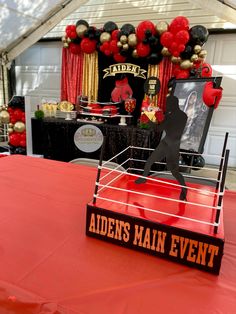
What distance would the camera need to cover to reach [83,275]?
592 millimetres

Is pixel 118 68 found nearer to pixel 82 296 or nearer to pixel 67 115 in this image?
pixel 67 115

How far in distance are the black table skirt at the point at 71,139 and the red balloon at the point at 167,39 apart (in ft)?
4.02

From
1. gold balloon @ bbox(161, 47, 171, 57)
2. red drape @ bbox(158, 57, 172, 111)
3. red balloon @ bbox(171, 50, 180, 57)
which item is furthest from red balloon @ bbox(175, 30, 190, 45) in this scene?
red drape @ bbox(158, 57, 172, 111)

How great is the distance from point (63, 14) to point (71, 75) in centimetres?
102

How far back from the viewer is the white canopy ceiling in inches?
149

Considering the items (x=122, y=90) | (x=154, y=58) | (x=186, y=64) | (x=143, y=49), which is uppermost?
(x=143, y=49)

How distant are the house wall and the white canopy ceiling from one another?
0.30 metres

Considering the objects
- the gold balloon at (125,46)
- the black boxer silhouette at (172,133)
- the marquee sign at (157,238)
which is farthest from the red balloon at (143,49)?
the marquee sign at (157,238)

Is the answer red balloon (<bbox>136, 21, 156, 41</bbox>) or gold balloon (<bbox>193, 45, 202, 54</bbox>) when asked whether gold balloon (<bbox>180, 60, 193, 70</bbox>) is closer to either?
gold balloon (<bbox>193, 45, 202, 54</bbox>)

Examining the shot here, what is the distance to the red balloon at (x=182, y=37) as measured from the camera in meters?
3.29

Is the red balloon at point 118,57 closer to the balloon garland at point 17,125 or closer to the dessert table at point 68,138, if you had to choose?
the dessert table at point 68,138

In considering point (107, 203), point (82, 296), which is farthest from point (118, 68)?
point (82, 296)

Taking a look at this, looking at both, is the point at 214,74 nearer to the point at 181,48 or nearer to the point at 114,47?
the point at 181,48

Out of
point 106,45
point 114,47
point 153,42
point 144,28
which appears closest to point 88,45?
point 106,45
